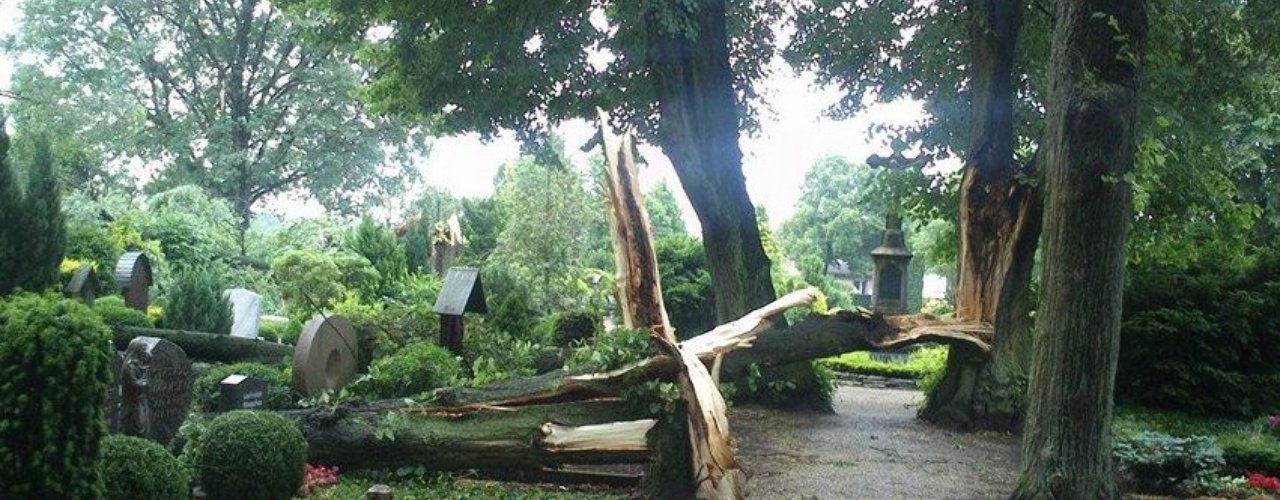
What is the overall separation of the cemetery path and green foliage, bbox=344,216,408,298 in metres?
14.5

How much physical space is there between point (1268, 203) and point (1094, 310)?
15.6 meters

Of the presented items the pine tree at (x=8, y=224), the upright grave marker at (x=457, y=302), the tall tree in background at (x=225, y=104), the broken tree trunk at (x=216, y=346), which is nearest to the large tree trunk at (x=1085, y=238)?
the upright grave marker at (x=457, y=302)

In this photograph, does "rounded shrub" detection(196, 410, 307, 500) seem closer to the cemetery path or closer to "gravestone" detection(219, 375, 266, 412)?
"gravestone" detection(219, 375, 266, 412)

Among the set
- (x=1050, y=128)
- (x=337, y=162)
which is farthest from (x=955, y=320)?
(x=337, y=162)

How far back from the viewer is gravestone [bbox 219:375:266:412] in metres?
10.0

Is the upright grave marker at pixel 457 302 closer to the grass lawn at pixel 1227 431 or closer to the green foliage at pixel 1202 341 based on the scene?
the grass lawn at pixel 1227 431

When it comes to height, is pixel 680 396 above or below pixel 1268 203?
below

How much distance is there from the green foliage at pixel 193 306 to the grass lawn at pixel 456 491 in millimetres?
9273

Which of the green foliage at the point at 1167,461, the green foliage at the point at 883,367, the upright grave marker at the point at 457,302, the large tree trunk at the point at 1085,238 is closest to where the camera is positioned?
the large tree trunk at the point at 1085,238

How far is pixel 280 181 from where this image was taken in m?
37.2

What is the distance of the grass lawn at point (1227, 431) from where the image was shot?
10562mm

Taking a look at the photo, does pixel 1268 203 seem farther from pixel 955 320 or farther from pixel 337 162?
pixel 337 162

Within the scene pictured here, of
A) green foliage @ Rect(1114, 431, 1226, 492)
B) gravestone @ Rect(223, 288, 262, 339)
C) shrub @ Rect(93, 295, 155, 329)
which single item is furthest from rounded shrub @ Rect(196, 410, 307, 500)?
gravestone @ Rect(223, 288, 262, 339)

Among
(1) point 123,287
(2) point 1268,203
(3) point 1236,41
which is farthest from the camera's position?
(2) point 1268,203
